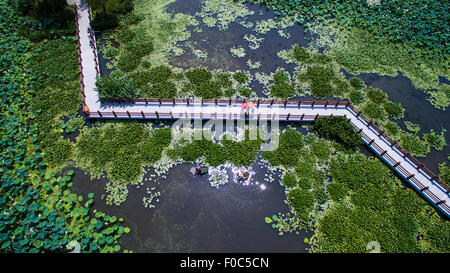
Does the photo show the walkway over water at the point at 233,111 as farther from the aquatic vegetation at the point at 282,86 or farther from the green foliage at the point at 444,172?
the green foliage at the point at 444,172

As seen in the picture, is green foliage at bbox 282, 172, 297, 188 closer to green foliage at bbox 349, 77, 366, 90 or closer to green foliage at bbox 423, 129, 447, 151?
green foliage at bbox 349, 77, 366, 90

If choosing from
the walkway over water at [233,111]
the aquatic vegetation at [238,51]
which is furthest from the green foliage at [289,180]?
the aquatic vegetation at [238,51]

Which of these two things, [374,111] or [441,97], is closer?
[374,111]

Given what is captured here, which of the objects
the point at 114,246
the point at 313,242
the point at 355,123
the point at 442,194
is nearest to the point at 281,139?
the point at 355,123

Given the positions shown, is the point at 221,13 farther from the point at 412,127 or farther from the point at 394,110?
the point at 412,127

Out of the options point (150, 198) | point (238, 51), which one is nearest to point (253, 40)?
point (238, 51)

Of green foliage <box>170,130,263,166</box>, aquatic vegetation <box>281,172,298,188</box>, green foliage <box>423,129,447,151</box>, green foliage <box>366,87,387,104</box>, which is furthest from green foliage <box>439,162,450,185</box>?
green foliage <box>170,130,263,166</box>
